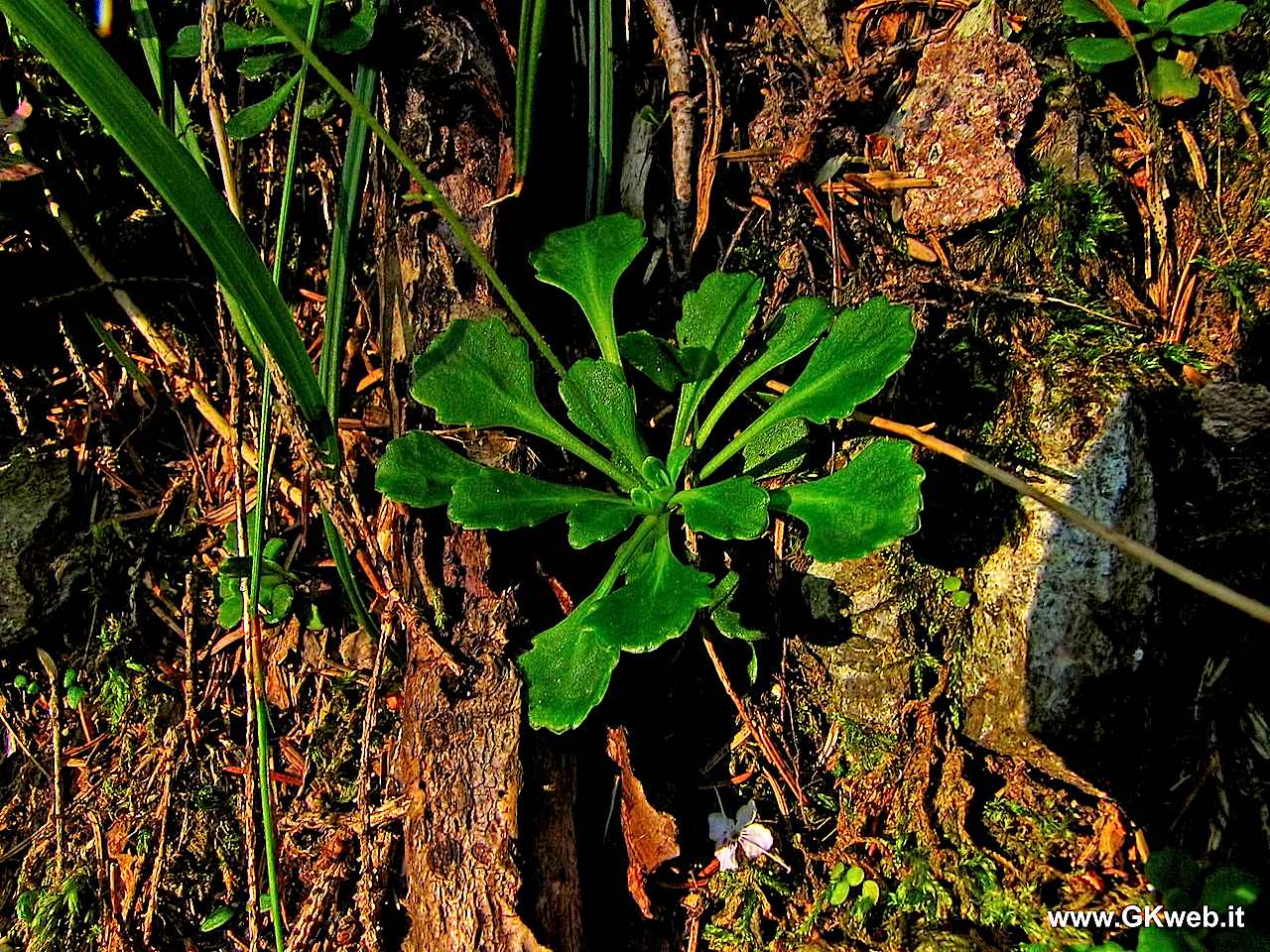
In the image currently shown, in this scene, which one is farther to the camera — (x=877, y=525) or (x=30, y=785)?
(x=30, y=785)

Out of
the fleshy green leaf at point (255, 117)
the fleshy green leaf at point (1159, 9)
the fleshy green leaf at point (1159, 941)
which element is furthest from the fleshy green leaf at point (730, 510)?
the fleshy green leaf at point (1159, 9)

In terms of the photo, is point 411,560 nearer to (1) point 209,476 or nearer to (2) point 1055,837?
(1) point 209,476

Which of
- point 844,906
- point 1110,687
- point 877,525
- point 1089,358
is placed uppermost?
point 1089,358

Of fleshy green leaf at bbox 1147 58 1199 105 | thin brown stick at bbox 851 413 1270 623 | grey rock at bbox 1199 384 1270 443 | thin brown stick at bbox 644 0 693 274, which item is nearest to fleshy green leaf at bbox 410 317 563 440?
thin brown stick at bbox 644 0 693 274

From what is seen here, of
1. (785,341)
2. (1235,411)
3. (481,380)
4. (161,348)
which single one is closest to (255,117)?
(161,348)

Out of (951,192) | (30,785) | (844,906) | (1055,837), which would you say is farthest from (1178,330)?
(30,785)

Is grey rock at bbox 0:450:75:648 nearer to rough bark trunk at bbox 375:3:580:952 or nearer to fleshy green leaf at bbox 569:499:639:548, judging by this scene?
rough bark trunk at bbox 375:3:580:952
